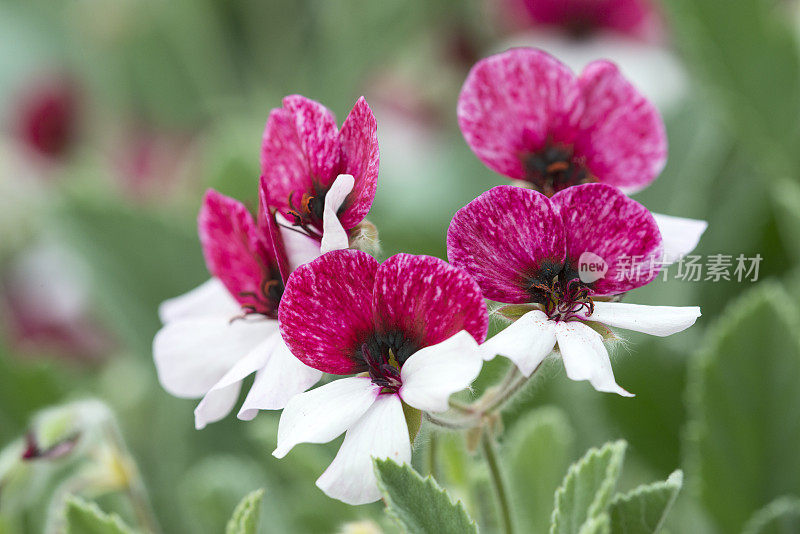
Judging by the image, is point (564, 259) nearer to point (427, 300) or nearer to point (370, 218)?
point (427, 300)

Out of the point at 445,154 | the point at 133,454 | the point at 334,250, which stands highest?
the point at 334,250

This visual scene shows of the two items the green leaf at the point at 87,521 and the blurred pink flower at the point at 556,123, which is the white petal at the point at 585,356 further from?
the green leaf at the point at 87,521

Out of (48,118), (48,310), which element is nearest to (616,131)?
(48,310)

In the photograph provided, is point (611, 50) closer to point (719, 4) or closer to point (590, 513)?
point (719, 4)

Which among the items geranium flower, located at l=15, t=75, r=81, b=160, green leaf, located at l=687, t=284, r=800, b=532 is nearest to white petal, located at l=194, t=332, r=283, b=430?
green leaf, located at l=687, t=284, r=800, b=532

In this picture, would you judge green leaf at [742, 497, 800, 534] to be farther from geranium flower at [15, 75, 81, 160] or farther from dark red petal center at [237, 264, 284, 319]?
geranium flower at [15, 75, 81, 160]

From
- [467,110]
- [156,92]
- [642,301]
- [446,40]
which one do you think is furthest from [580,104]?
[156,92]
